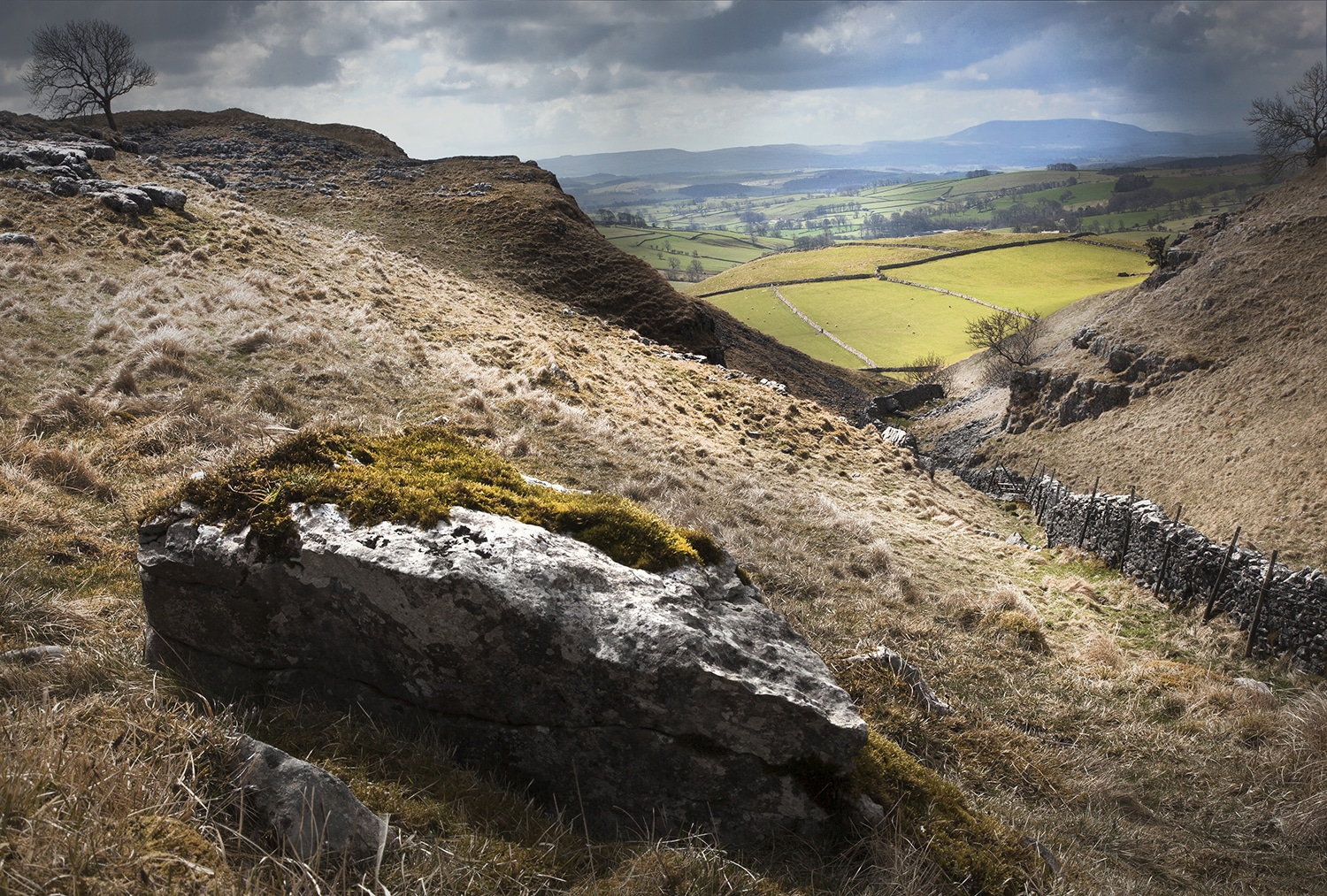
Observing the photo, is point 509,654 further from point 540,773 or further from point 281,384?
point 281,384

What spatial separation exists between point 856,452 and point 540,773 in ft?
88.8

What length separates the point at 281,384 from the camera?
13.7m

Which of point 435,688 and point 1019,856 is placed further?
point 1019,856

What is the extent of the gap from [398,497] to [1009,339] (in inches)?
2361

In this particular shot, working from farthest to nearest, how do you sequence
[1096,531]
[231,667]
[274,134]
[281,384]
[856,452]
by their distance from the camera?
1. [274,134]
2. [856,452]
3. [1096,531]
4. [281,384]
5. [231,667]

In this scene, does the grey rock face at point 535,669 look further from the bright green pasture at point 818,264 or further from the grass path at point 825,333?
the bright green pasture at point 818,264

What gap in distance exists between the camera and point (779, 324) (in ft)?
282

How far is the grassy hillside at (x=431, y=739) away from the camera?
3303 millimetres

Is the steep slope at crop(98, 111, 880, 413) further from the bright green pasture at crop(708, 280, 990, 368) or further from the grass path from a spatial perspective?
the bright green pasture at crop(708, 280, 990, 368)

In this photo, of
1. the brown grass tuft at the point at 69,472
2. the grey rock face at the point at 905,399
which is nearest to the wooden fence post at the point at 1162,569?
the brown grass tuft at the point at 69,472

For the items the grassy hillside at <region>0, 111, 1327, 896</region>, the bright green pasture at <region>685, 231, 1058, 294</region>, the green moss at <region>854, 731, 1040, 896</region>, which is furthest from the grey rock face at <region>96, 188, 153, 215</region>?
the bright green pasture at <region>685, 231, 1058, 294</region>

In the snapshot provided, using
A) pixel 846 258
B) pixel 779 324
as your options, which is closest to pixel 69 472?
pixel 779 324

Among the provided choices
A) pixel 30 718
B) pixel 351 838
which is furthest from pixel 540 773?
pixel 30 718

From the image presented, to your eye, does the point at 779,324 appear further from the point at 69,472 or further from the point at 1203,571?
the point at 69,472
